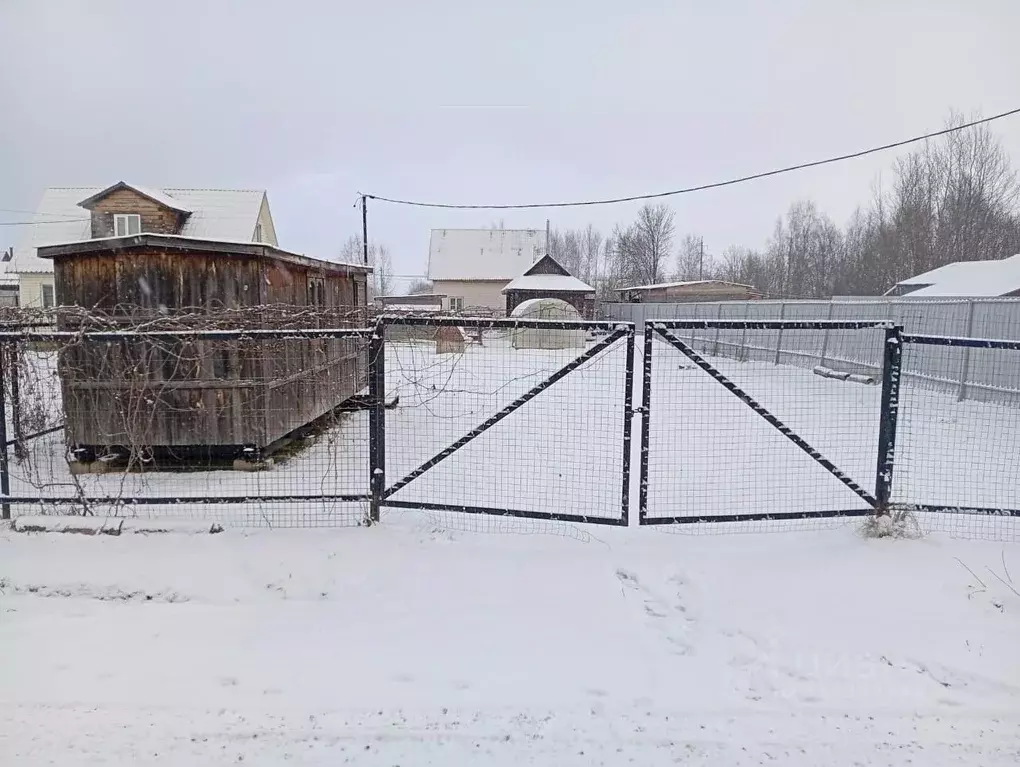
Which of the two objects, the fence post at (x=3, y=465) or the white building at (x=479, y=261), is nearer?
the fence post at (x=3, y=465)

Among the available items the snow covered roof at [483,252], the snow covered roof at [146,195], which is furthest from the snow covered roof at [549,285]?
the snow covered roof at [146,195]

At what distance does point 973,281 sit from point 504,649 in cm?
2964

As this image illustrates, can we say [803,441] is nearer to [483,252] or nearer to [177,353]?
[177,353]

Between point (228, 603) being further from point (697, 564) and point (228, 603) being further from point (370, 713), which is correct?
point (697, 564)

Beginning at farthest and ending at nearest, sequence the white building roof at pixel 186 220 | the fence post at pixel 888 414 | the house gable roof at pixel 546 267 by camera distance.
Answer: the house gable roof at pixel 546 267, the white building roof at pixel 186 220, the fence post at pixel 888 414

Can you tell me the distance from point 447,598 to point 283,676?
112 cm

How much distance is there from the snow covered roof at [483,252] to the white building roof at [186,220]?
685 inches

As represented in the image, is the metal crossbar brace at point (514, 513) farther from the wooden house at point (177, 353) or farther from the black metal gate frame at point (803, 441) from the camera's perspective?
the wooden house at point (177, 353)

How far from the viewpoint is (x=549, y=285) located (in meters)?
33.2

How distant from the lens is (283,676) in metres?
3.25

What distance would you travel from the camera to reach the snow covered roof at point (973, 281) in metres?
23.2

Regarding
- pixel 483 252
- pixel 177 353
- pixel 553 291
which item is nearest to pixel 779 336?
pixel 553 291

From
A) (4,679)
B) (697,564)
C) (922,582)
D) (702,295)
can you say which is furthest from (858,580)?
(702,295)

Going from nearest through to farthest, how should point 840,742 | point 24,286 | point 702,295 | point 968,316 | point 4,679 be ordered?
1. point 840,742
2. point 4,679
3. point 968,316
4. point 24,286
5. point 702,295
